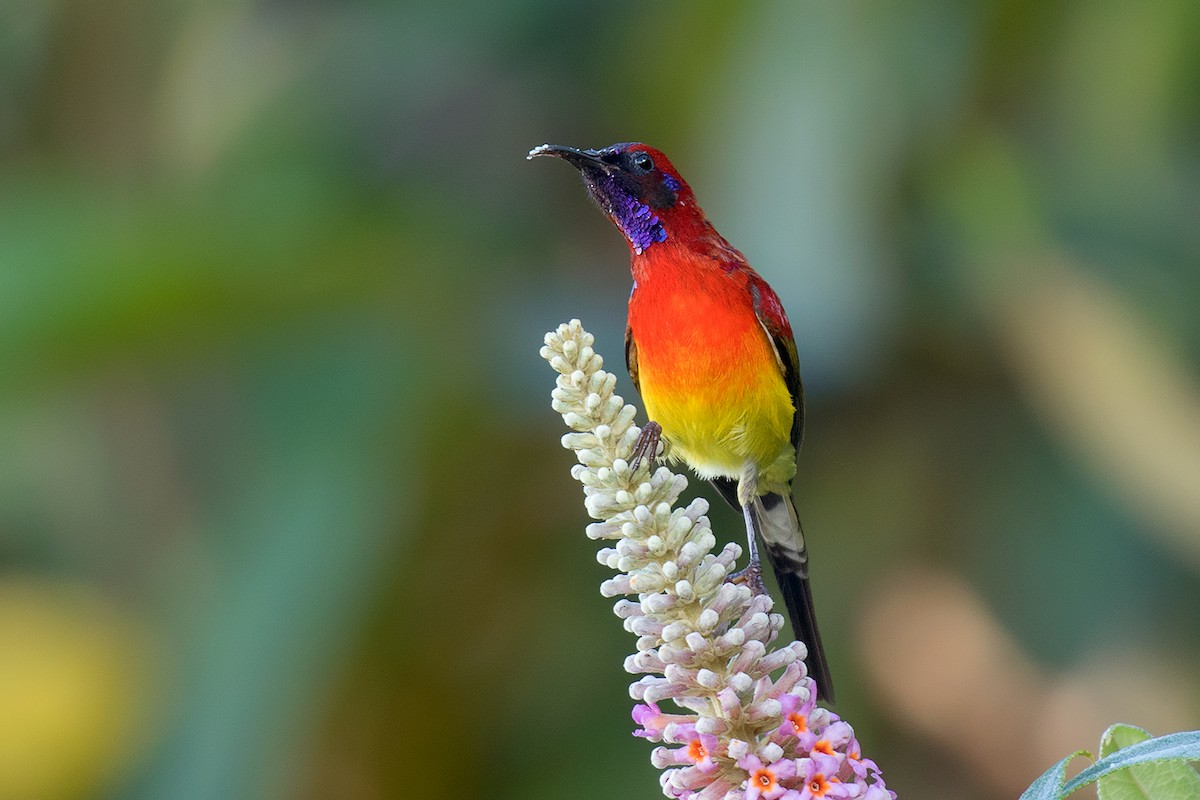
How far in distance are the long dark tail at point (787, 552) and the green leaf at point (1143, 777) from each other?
37.4 inches

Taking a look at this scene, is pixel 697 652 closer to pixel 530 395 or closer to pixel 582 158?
pixel 582 158

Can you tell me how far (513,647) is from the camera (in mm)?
5113

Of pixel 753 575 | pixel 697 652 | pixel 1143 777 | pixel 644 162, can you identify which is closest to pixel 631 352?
pixel 644 162

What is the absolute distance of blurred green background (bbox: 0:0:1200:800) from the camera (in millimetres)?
4301

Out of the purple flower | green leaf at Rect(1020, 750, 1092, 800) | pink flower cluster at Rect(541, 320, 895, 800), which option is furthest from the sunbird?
green leaf at Rect(1020, 750, 1092, 800)

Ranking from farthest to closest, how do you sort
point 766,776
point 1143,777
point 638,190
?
point 638,190 → point 766,776 → point 1143,777

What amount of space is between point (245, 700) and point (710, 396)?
2.27m

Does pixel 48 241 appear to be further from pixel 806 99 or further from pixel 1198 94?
pixel 1198 94

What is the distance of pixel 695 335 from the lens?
233cm

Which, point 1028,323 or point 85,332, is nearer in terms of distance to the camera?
point 85,332

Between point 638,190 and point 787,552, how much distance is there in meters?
0.77

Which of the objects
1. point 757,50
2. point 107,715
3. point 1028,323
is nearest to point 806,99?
point 757,50

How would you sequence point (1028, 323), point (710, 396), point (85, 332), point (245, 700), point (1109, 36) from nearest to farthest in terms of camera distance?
1. point (710, 396)
2. point (245, 700)
3. point (85, 332)
4. point (1028, 323)
5. point (1109, 36)

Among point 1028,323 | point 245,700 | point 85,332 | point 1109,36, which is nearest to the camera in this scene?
point 245,700
